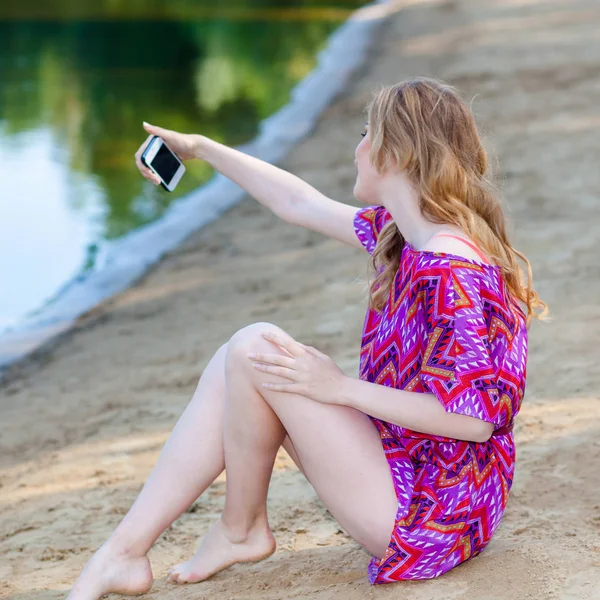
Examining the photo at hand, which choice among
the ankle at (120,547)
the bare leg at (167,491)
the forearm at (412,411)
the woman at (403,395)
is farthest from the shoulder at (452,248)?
the ankle at (120,547)

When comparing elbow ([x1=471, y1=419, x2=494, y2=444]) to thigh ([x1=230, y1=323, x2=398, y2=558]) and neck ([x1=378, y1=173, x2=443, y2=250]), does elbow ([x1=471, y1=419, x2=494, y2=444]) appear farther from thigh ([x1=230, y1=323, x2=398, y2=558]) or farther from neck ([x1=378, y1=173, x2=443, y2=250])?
neck ([x1=378, y1=173, x2=443, y2=250])

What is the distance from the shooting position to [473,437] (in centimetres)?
220

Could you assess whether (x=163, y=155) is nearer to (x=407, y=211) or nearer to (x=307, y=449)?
(x=407, y=211)

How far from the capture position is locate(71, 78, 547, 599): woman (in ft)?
7.14

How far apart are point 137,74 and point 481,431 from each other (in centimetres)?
1020

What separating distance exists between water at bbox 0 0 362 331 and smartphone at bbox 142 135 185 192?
3.04 m

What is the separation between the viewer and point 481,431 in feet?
7.17

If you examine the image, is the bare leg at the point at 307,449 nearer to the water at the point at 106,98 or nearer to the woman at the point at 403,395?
the woman at the point at 403,395

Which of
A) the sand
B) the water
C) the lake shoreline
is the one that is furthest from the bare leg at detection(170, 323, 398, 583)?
the water

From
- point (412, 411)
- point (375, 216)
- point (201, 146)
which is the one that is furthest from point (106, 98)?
point (412, 411)

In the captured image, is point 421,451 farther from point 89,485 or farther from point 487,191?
point 89,485

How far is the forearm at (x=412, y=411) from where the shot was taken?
85.4 inches

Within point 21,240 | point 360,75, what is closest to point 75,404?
point 21,240

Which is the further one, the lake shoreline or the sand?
the lake shoreline
